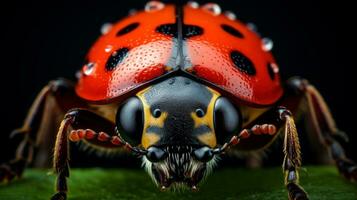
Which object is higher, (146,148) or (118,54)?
(118,54)

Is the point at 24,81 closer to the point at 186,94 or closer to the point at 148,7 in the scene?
the point at 148,7

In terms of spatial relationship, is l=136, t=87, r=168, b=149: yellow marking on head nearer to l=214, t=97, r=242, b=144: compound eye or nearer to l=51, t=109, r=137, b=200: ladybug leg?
l=51, t=109, r=137, b=200: ladybug leg

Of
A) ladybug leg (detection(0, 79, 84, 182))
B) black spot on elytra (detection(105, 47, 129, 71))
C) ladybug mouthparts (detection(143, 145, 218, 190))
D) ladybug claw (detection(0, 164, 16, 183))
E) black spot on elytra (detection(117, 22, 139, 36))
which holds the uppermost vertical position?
black spot on elytra (detection(117, 22, 139, 36))

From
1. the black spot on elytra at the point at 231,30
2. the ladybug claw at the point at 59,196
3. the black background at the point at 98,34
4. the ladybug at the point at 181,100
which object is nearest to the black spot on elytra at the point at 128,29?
the ladybug at the point at 181,100

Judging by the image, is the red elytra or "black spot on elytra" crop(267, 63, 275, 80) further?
"black spot on elytra" crop(267, 63, 275, 80)

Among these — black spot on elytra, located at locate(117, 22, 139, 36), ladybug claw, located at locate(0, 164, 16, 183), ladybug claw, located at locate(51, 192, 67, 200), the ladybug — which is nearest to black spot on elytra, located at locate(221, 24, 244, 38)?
the ladybug

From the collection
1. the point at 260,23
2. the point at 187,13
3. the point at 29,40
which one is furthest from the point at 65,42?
the point at 187,13

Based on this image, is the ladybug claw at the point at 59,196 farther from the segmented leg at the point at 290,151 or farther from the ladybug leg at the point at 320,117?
the ladybug leg at the point at 320,117
